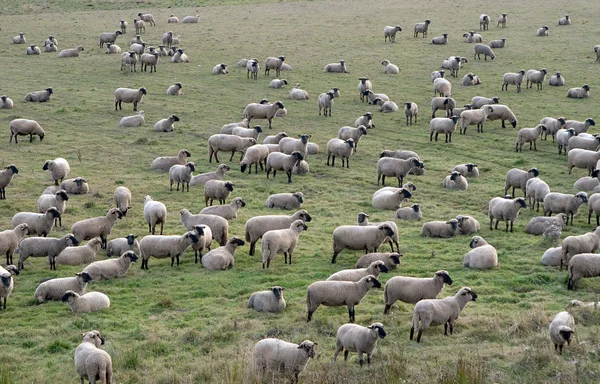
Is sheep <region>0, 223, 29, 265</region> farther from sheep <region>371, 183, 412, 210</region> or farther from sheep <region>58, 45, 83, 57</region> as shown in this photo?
sheep <region>58, 45, 83, 57</region>

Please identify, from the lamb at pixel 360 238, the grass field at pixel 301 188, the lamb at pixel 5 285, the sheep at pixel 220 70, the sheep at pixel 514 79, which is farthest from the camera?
the sheep at pixel 220 70

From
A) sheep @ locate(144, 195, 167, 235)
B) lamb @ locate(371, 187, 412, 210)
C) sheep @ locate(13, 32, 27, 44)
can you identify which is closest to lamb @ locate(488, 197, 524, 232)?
lamb @ locate(371, 187, 412, 210)

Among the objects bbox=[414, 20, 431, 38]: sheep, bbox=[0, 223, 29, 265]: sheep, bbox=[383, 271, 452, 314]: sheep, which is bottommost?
bbox=[0, 223, 29, 265]: sheep

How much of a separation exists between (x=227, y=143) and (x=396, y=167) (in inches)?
265

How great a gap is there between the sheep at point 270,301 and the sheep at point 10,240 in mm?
6756

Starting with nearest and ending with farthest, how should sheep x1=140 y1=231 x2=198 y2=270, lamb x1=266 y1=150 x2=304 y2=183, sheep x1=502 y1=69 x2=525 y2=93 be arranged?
sheep x1=140 y1=231 x2=198 y2=270 → lamb x1=266 y1=150 x2=304 y2=183 → sheep x1=502 y1=69 x2=525 y2=93

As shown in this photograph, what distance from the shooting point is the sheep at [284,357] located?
12773mm

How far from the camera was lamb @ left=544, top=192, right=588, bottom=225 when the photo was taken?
2239cm

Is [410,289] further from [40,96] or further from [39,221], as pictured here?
[40,96]

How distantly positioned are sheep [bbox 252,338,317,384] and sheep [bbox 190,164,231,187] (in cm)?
1411

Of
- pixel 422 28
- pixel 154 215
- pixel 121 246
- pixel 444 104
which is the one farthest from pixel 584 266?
pixel 422 28

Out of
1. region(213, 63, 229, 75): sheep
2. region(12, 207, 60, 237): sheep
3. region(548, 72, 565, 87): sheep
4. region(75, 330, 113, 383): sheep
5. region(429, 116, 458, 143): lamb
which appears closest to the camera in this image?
region(75, 330, 113, 383): sheep

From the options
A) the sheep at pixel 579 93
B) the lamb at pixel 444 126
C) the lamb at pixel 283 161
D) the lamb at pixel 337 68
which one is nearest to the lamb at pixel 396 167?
the lamb at pixel 283 161

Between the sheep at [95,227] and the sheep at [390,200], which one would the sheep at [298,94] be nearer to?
the sheep at [390,200]
